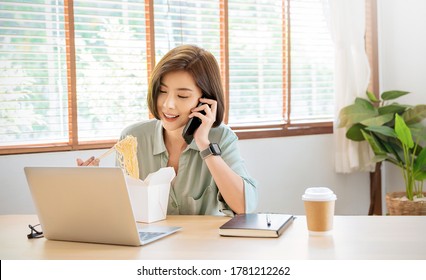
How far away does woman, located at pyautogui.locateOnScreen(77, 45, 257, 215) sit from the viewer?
229cm

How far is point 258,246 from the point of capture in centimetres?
172

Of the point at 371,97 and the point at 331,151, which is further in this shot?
the point at 331,151

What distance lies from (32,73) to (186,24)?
1.07 metres

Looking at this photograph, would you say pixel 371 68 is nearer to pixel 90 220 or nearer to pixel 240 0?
pixel 240 0

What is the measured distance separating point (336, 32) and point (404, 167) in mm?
1093

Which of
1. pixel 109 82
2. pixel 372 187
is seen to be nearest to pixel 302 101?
pixel 372 187

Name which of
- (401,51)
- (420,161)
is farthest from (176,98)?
(401,51)

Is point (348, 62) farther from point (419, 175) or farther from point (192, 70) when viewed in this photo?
point (192, 70)

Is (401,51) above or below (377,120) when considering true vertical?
above

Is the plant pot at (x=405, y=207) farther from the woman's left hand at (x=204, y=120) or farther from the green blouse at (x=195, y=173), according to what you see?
the woman's left hand at (x=204, y=120)

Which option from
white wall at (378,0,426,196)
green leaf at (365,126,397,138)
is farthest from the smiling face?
white wall at (378,0,426,196)

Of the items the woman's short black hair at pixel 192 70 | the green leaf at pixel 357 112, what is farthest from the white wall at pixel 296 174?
the woman's short black hair at pixel 192 70

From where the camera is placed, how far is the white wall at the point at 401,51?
15.0 ft

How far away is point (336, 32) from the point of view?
180 inches
